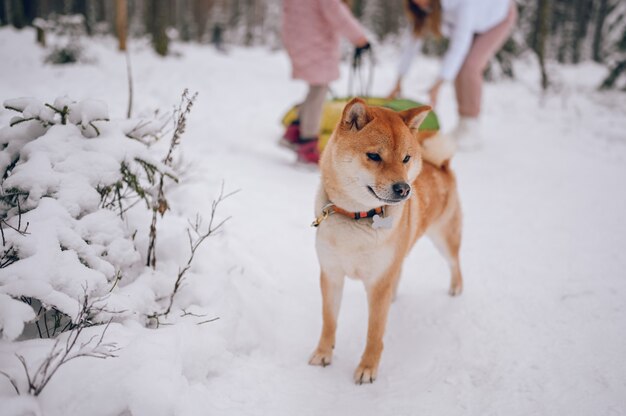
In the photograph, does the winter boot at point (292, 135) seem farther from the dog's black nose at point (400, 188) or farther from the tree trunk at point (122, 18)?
the tree trunk at point (122, 18)

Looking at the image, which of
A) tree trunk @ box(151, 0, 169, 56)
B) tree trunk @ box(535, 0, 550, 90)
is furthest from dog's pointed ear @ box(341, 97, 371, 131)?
tree trunk @ box(151, 0, 169, 56)

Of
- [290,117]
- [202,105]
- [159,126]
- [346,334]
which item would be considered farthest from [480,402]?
[202,105]

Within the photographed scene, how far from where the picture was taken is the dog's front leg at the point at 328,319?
2.40 m

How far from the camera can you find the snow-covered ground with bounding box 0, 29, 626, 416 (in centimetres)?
182

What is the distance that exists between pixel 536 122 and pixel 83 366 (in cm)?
843

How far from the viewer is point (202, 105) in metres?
7.34

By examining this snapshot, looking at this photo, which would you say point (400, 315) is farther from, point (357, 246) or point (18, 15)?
point (18, 15)

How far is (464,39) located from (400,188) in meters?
4.53

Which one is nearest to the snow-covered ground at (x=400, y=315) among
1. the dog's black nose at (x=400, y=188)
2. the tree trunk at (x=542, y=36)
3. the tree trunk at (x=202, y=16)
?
the dog's black nose at (x=400, y=188)

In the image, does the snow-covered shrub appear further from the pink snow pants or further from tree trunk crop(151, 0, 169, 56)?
tree trunk crop(151, 0, 169, 56)

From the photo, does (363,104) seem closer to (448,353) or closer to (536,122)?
(448,353)

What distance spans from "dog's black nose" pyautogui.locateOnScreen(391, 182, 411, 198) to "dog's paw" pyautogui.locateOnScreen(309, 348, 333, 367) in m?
1.06

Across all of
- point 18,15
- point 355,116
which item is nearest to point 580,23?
point 18,15

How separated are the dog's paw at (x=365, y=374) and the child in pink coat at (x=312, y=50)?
10.9ft
